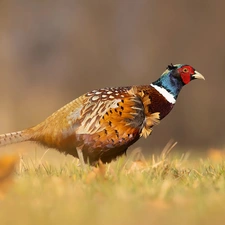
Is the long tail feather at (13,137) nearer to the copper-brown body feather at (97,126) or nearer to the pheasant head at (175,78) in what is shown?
the copper-brown body feather at (97,126)

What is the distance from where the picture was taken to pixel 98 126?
435 centimetres

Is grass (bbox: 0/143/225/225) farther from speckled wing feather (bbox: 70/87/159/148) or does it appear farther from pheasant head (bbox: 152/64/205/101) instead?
pheasant head (bbox: 152/64/205/101)

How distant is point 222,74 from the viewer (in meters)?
12.4

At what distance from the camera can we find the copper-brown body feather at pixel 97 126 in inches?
171

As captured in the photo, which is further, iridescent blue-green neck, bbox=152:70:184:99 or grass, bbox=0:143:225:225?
iridescent blue-green neck, bbox=152:70:184:99

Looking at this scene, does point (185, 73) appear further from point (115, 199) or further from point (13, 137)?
point (115, 199)

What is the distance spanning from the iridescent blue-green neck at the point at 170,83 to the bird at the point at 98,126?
267 mm

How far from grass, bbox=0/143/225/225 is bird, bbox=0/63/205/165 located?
289 mm

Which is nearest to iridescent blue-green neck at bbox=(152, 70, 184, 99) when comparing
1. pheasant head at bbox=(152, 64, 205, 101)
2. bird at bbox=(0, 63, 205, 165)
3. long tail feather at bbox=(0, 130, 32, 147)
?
A: pheasant head at bbox=(152, 64, 205, 101)

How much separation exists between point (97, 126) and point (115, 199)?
1.47m

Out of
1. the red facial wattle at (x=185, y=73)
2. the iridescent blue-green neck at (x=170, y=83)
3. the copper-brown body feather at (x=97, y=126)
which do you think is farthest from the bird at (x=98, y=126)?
the red facial wattle at (x=185, y=73)

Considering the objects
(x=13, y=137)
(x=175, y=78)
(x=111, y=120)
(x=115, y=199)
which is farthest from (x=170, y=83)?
(x=115, y=199)

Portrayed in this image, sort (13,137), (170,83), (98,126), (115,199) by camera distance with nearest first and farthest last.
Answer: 1. (115,199)
2. (98,126)
3. (13,137)
4. (170,83)

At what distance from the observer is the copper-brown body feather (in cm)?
Result: 436
